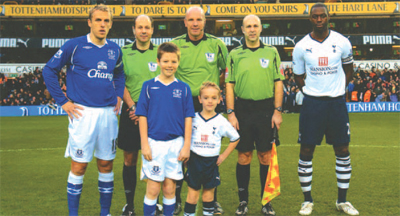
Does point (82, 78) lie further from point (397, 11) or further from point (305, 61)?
point (397, 11)

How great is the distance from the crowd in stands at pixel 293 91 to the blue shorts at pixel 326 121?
55.9 ft

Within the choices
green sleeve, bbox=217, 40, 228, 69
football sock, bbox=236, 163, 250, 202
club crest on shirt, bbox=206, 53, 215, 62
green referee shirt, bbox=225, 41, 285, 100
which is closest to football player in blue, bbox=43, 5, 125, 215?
club crest on shirt, bbox=206, 53, 215, 62

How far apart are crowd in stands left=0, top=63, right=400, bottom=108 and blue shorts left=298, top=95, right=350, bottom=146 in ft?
55.9

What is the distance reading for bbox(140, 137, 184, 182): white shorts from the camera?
3.89m

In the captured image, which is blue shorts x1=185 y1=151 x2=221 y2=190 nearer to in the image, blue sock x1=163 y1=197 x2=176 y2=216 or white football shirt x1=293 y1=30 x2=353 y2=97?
blue sock x1=163 y1=197 x2=176 y2=216

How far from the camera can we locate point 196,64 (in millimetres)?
4848

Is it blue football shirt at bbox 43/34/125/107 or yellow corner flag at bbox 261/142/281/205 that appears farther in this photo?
yellow corner flag at bbox 261/142/281/205

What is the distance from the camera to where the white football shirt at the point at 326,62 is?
15.6 ft

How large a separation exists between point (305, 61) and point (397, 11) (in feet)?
101

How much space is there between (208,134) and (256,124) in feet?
3.12

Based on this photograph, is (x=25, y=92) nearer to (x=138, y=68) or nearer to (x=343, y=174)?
(x=138, y=68)

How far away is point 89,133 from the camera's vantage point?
13.6 ft

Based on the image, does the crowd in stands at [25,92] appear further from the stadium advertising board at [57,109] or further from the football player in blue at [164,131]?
the football player in blue at [164,131]

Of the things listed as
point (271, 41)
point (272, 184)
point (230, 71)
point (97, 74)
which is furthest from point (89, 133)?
point (271, 41)
